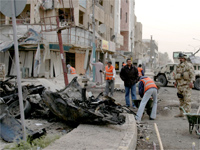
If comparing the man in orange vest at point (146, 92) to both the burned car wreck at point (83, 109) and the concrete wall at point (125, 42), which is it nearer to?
the burned car wreck at point (83, 109)

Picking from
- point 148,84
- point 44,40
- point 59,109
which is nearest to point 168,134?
point 148,84

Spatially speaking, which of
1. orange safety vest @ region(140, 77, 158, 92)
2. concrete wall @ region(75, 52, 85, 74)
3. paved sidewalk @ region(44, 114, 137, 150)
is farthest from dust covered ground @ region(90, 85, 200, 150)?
concrete wall @ region(75, 52, 85, 74)

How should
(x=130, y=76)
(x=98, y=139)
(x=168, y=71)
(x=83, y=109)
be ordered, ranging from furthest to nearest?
(x=168, y=71)
(x=130, y=76)
(x=83, y=109)
(x=98, y=139)

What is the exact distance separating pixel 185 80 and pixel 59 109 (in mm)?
4028

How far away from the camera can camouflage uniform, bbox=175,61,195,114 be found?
7.02m

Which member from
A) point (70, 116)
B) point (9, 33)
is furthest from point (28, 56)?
point (70, 116)

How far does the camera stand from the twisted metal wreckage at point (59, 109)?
14.0 feet

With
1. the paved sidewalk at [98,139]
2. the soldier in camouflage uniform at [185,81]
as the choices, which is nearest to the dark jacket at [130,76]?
the soldier in camouflage uniform at [185,81]

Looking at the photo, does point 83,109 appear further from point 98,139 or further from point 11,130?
point 11,130

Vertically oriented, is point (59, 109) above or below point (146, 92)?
below

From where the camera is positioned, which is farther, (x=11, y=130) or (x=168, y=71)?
(x=168, y=71)

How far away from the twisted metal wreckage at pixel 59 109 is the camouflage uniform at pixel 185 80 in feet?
7.75

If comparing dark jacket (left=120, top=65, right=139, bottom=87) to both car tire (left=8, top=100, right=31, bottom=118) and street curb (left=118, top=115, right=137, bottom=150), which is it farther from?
car tire (left=8, top=100, right=31, bottom=118)

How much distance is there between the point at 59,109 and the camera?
5.11m
